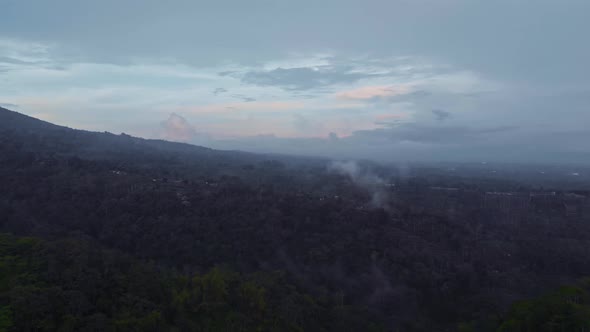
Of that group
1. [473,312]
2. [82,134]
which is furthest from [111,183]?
[82,134]

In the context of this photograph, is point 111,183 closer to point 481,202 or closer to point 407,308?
point 407,308

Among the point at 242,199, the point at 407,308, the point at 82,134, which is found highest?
the point at 82,134

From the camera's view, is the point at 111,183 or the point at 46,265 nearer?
the point at 46,265

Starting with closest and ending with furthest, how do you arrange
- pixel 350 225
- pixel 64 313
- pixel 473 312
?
pixel 64 313, pixel 473 312, pixel 350 225

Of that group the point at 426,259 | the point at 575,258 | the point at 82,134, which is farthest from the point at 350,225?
the point at 82,134

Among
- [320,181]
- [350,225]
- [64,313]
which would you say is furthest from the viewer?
[320,181]

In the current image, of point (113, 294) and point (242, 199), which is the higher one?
point (242, 199)
